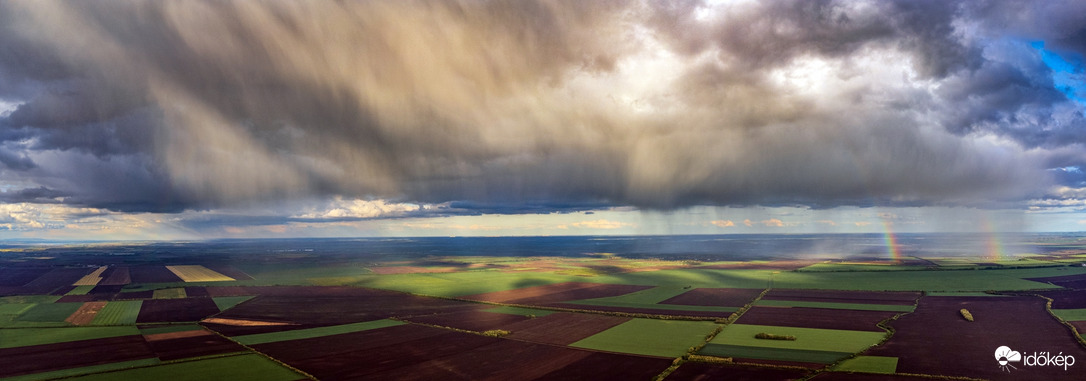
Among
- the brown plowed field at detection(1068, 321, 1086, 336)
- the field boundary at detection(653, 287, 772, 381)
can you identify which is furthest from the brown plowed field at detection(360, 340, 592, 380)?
the brown plowed field at detection(1068, 321, 1086, 336)

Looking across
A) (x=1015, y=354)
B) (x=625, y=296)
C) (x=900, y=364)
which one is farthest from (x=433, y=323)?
(x=1015, y=354)

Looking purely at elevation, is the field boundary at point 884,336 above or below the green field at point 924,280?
above

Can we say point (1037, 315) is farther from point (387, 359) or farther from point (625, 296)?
point (387, 359)

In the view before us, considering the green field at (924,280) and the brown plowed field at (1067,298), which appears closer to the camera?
the brown plowed field at (1067,298)

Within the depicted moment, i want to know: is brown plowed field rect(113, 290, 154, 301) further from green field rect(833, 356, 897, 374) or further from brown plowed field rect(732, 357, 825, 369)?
green field rect(833, 356, 897, 374)

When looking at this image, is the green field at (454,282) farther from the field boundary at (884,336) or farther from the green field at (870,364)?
the green field at (870,364)

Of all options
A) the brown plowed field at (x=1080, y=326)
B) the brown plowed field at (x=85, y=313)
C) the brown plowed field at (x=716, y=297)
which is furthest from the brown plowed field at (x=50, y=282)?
the brown plowed field at (x=1080, y=326)
